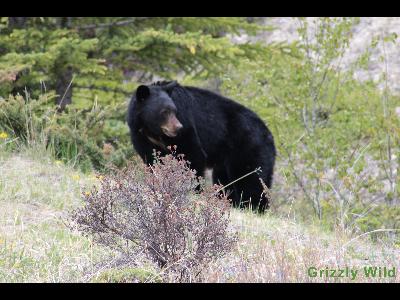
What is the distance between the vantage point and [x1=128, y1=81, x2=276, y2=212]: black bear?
827cm

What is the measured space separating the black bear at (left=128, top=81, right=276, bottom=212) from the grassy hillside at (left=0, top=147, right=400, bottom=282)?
1.41 meters

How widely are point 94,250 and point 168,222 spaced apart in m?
0.90

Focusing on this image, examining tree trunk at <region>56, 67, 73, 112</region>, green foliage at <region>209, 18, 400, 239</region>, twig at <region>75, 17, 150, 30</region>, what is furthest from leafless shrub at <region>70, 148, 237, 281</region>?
twig at <region>75, 17, 150, 30</region>

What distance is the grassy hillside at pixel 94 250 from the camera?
4234 mm

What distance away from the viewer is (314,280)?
398 centimetres

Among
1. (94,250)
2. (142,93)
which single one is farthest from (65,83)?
(94,250)

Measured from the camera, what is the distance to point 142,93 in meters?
8.30

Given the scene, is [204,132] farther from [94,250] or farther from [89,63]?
[94,250]

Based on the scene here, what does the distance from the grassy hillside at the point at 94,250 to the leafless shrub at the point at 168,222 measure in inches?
4.6

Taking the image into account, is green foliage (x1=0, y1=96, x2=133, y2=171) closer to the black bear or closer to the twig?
the black bear

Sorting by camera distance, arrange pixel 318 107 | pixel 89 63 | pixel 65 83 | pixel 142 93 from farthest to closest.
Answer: pixel 318 107 → pixel 65 83 → pixel 89 63 → pixel 142 93
